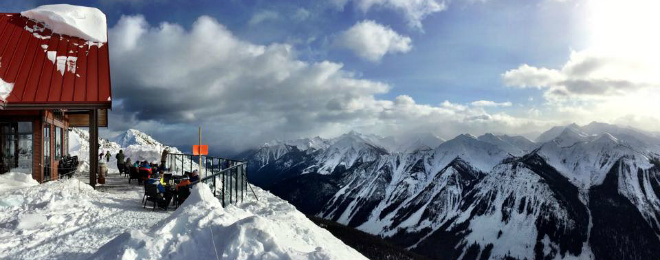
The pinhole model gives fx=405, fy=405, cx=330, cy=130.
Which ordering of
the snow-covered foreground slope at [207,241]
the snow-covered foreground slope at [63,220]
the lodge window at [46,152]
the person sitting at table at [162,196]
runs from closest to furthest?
1. the snow-covered foreground slope at [207,241]
2. the snow-covered foreground slope at [63,220]
3. the person sitting at table at [162,196]
4. the lodge window at [46,152]

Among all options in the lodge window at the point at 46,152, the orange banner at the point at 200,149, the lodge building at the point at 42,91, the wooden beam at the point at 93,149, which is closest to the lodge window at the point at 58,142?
the lodge building at the point at 42,91

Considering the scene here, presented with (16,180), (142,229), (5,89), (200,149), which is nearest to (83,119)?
(5,89)

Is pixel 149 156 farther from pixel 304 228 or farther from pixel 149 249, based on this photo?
pixel 149 249

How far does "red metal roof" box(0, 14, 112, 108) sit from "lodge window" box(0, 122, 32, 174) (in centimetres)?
217

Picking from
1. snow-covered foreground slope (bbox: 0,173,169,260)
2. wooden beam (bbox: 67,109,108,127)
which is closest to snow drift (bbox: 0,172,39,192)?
snow-covered foreground slope (bbox: 0,173,169,260)

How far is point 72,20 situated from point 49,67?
4.23 metres

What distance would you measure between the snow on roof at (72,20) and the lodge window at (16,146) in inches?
237

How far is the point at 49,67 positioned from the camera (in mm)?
19219

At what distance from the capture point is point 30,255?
8.20 m

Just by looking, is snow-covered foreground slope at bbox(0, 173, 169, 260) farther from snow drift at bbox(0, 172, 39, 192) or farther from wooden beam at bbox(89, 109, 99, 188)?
snow drift at bbox(0, 172, 39, 192)

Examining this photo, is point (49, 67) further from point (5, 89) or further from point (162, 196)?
point (162, 196)

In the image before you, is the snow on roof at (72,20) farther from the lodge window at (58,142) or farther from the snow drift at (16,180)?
the snow drift at (16,180)

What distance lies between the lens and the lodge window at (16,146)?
61.1ft

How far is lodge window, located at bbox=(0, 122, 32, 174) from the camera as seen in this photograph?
61.1 ft
